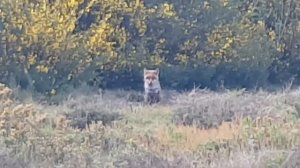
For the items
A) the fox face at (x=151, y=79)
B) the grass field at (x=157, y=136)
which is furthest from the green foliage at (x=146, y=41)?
the grass field at (x=157, y=136)

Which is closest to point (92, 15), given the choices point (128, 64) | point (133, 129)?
point (128, 64)

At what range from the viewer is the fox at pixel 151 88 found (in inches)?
755

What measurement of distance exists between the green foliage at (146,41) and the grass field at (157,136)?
359 cm

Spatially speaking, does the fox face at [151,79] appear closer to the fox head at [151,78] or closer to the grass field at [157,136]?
the fox head at [151,78]

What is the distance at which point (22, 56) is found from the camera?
19875mm

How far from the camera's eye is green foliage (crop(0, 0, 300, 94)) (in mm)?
Result: 19953

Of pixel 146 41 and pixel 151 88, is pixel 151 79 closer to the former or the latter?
pixel 151 88

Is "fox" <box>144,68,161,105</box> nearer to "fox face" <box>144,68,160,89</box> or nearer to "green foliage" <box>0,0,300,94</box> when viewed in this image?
"fox face" <box>144,68,160,89</box>

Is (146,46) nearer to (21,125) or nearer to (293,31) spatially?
(293,31)

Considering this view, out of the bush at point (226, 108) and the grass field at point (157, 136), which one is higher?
the grass field at point (157, 136)

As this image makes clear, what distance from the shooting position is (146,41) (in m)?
22.2

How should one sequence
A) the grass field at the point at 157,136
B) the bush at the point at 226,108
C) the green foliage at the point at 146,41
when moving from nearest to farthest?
the grass field at the point at 157,136 < the bush at the point at 226,108 < the green foliage at the point at 146,41

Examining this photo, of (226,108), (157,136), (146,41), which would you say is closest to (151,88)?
(146,41)

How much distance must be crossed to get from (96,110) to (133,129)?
236 centimetres
